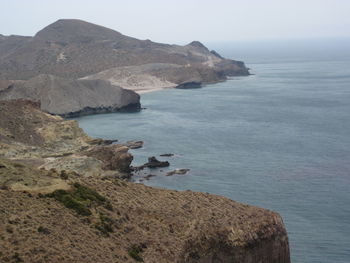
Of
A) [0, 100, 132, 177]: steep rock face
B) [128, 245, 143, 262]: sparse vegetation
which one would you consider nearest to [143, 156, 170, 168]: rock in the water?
[0, 100, 132, 177]: steep rock face

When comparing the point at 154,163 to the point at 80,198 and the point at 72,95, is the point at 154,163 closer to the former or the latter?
the point at 80,198

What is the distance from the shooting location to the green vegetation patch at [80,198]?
30828mm

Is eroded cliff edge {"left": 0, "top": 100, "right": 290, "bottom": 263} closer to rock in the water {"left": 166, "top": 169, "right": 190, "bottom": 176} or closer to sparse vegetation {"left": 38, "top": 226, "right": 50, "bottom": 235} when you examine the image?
sparse vegetation {"left": 38, "top": 226, "right": 50, "bottom": 235}

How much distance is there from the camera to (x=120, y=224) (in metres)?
31.6

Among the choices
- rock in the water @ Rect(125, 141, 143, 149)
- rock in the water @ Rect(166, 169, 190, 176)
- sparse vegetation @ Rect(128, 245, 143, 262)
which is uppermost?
sparse vegetation @ Rect(128, 245, 143, 262)

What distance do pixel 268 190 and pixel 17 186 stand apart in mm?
34382

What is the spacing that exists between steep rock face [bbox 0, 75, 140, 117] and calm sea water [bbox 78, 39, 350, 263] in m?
4.13

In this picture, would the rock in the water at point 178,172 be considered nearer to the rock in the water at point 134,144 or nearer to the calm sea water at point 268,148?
the calm sea water at point 268,148

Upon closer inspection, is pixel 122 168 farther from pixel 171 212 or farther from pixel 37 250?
pixel 37 250

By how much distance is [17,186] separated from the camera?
1247 inches

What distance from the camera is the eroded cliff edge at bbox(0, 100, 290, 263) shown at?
26.8 m

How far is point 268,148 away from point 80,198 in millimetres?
52338

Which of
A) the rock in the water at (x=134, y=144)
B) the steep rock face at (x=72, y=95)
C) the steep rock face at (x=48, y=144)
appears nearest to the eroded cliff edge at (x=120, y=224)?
the steep rock face at (x=48, y=144)

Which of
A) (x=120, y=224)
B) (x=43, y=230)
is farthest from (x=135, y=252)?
(x=43, y=230)
